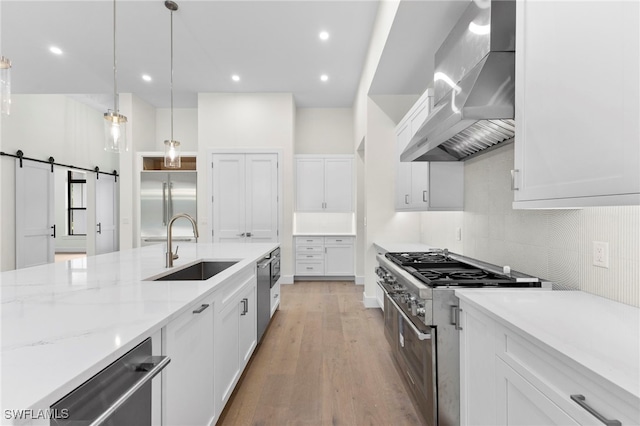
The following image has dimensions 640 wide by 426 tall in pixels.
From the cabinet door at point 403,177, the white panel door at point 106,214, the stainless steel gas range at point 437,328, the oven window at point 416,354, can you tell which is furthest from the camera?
the white panel door at point 106,214

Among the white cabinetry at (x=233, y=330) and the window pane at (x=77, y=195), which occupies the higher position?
the window pane at (x=77, y=195)

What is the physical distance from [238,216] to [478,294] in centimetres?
476

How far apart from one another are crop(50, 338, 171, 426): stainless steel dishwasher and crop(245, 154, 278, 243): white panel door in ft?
15.3

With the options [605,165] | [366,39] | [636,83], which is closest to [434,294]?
[605,165]

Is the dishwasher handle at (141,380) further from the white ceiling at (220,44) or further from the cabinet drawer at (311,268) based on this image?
the cabinet drawer at (311,268)

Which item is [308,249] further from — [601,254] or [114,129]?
[601,254]

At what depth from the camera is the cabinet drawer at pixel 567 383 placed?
716 mm

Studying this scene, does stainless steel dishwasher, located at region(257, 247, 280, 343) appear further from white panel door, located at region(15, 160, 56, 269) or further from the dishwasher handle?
white panel door, located at region(15, 160, 56, 269)

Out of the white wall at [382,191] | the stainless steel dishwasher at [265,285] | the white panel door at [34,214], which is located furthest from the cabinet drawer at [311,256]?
the white panel door at [34,214]

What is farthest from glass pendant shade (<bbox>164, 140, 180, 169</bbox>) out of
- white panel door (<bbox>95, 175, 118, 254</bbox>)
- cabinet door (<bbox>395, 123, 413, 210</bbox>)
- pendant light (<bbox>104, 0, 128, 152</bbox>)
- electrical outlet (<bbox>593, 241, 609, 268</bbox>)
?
white panel door (<bbox>95, 175, 118, 254</bbox>)

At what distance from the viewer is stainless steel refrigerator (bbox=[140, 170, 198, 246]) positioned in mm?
5762

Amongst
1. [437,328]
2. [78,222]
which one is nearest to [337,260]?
[437,328]

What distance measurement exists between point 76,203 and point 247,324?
1019 centimetres

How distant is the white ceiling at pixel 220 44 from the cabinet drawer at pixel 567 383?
225cm
